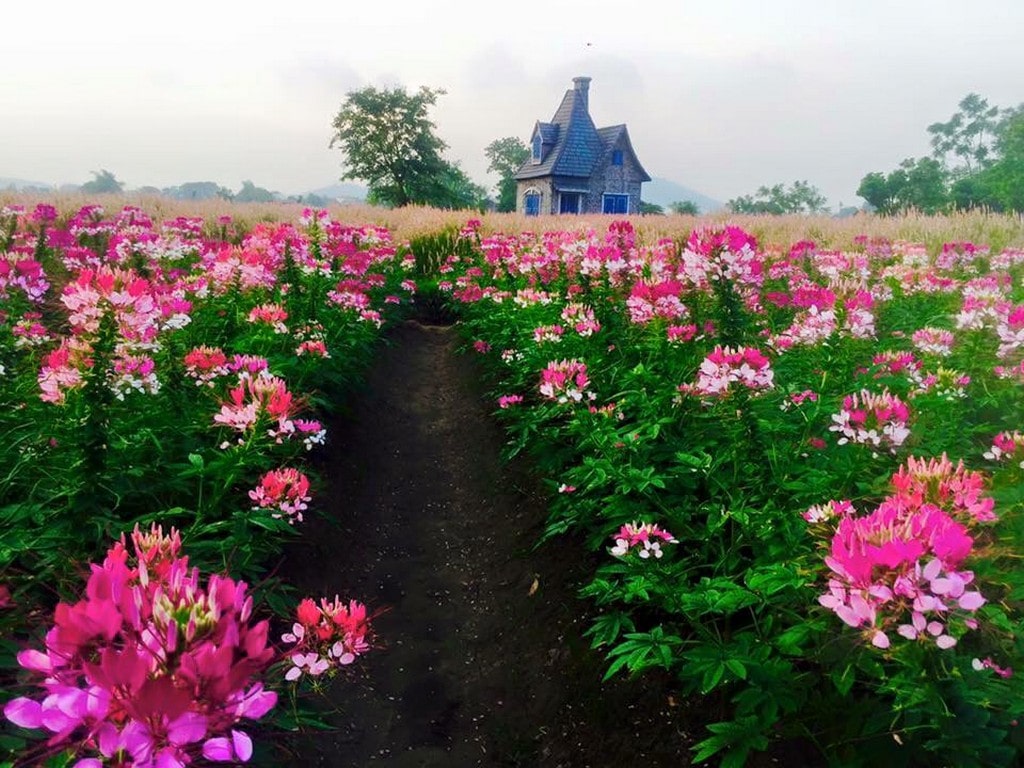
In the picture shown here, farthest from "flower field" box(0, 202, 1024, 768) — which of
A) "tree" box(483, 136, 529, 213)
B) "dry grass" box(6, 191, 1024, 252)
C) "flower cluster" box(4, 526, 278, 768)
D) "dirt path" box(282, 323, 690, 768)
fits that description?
"tree" box(483, 136, 529, 213)

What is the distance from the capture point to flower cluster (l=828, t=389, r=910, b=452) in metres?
1.89

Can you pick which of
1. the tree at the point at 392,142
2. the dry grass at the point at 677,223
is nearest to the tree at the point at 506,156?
the tree at the point at 392,142

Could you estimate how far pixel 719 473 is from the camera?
8.83ft

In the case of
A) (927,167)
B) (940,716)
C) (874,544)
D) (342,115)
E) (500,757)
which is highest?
(342,115)

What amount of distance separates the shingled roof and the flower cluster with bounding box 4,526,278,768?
3024 cm

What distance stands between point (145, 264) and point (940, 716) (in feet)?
17.9

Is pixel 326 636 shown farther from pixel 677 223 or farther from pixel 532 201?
pixel 532 201

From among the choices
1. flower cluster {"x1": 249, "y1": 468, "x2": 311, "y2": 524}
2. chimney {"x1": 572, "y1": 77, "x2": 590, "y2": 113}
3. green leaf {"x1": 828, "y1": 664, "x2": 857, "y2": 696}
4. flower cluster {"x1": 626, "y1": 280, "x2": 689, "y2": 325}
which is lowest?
green leaf {"x1": 828, "y1": 664, "x2": 857, "y2": 696}

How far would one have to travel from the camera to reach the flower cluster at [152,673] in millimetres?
722

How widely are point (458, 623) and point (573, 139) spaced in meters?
30.3

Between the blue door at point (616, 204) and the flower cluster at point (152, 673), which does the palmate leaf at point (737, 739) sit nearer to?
the flower cluster at point (152, 673)

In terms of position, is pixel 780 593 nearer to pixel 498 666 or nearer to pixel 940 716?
pixel 940 716

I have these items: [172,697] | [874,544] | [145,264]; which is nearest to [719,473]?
[874,544]

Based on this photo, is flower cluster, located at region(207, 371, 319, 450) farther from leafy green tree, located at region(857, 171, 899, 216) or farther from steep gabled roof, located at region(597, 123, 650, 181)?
leafy green tree, located at region(857, 171, 899, 216)
